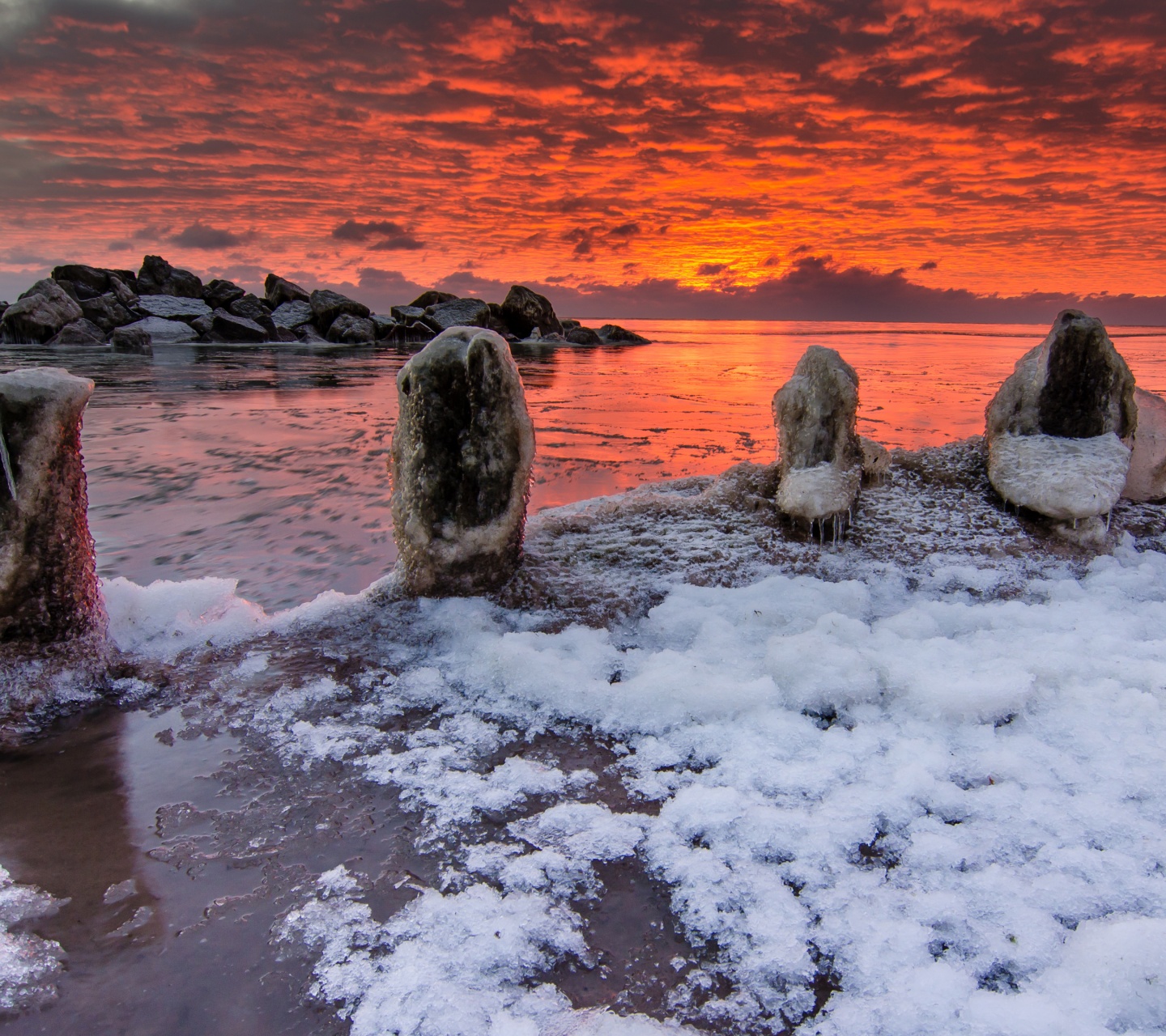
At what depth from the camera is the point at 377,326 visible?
30.1m

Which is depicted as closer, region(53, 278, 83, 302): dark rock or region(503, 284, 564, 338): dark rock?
region(53, 278, 83, 302): dark rock

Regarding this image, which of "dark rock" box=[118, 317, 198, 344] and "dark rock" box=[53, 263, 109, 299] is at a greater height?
"dark rock" box=[53, 263, 109, 299]

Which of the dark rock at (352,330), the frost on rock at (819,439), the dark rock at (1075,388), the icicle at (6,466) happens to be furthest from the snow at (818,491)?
the dark rock at (352,330)

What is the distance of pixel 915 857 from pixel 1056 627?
5.20 ft

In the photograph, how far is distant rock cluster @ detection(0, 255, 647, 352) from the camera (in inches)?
942

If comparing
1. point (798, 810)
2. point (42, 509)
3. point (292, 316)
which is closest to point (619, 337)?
point (292, 316)

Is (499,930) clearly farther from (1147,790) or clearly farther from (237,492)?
(237,492)

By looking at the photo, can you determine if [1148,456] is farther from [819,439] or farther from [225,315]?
[225,315]

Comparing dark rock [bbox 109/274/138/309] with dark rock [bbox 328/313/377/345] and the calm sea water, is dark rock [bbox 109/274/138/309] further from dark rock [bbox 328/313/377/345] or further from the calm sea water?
the calm sea water

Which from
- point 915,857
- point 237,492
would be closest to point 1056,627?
point 915,857

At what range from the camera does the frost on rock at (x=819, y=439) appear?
3.62m

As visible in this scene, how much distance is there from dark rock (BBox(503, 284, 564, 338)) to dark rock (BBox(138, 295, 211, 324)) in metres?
12.5

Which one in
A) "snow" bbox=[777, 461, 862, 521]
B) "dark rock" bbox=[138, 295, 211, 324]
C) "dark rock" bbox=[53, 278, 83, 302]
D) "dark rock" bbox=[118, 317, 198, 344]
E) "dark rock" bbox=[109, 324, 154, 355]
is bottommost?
"snow" bbox=[777, 461, 862, 521]

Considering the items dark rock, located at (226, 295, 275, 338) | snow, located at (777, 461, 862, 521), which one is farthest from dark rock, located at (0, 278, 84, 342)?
snow, located at (777, 461, 862, 521)
